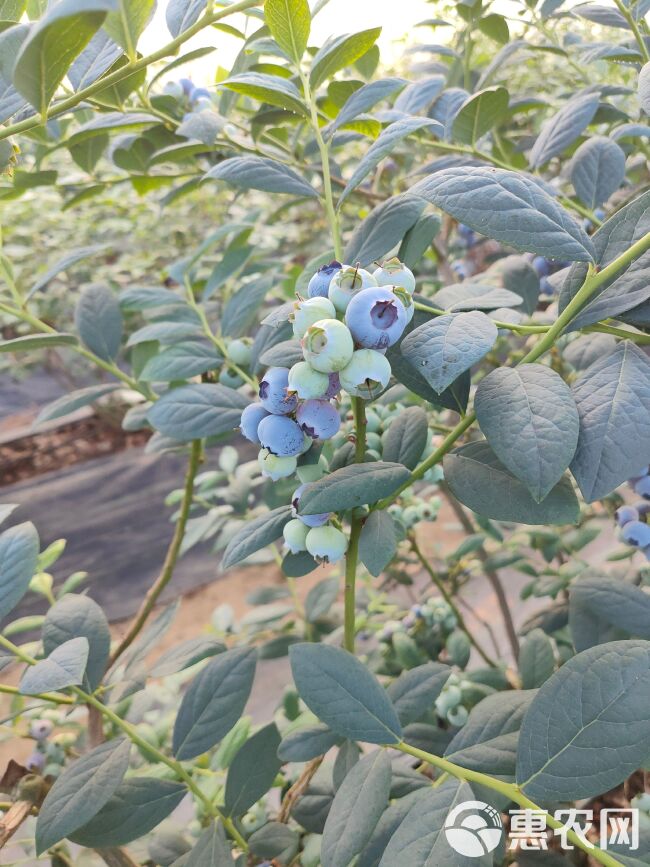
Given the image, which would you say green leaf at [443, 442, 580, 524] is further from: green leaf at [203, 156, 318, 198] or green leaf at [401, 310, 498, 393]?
green leaf at [203, 156, 318, 198]

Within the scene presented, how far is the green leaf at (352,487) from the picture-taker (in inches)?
15.9

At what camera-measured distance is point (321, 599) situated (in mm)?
1069

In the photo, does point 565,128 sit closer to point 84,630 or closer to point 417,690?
point 417,690

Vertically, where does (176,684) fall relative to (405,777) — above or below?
below

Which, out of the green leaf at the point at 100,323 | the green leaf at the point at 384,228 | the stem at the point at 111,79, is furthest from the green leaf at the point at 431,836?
the green leaf at the point at 100,323

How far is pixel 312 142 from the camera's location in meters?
0.88

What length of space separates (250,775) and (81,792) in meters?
0.14

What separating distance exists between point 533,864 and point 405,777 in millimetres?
145

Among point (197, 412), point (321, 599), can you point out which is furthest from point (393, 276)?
point (321, 599)

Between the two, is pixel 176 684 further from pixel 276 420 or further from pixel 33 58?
pixel 33 58

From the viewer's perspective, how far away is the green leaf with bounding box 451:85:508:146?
0.68m

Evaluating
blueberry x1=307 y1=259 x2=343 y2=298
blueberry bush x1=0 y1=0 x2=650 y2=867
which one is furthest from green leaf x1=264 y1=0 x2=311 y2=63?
blueberry x1=307 y1=259 x2=343 y2=298

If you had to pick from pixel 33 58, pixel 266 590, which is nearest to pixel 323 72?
pixel 33 58

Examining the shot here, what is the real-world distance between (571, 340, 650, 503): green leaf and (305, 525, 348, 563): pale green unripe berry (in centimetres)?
17
